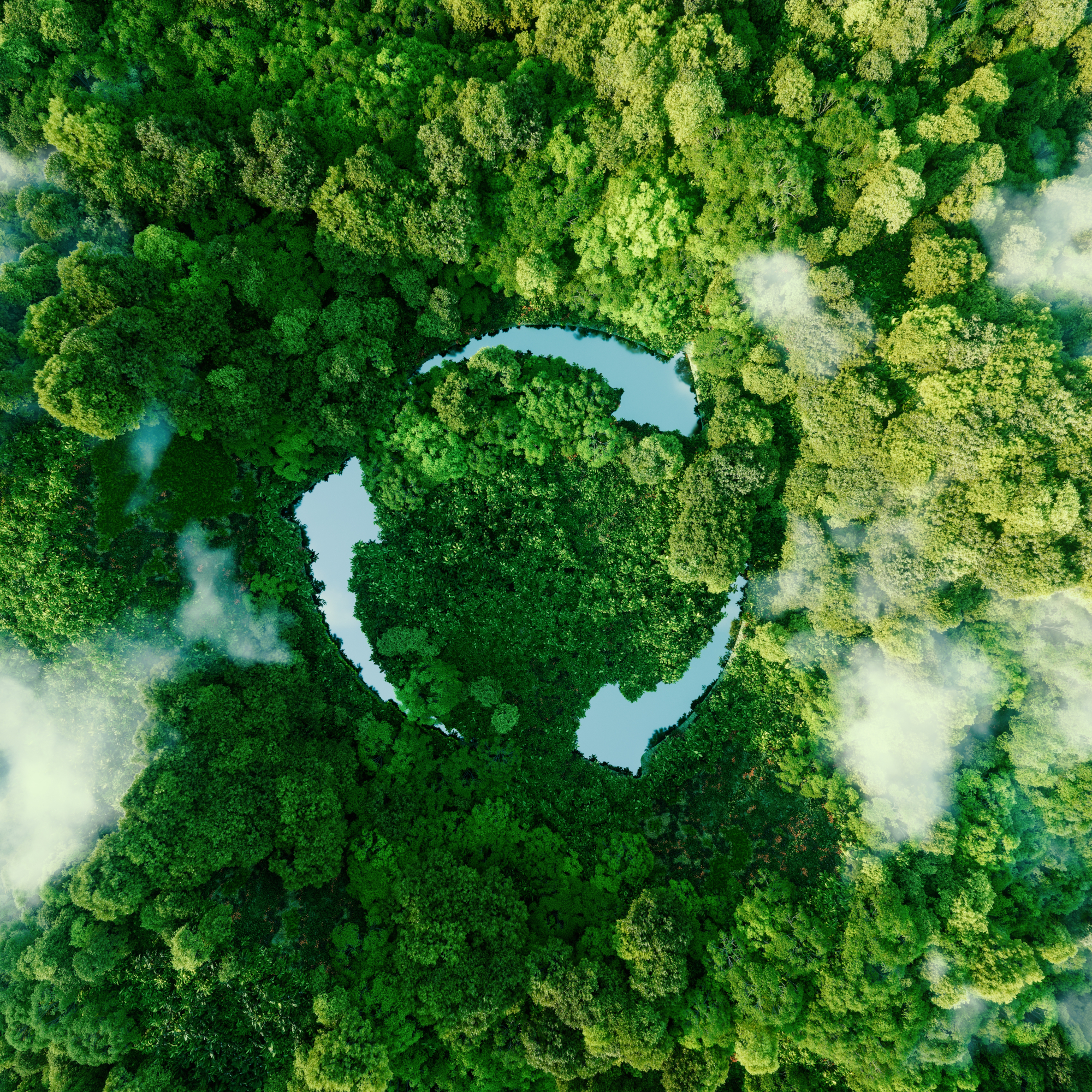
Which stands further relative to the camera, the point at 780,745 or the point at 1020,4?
the point at 780,745

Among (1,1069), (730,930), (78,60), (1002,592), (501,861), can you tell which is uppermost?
(78,60)

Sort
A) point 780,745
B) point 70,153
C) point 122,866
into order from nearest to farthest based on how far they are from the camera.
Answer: point 122,866 < point 70,153 < point 780,745

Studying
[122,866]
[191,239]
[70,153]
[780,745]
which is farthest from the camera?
[780,745]

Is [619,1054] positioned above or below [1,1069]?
above

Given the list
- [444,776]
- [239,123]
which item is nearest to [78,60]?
[239,123]

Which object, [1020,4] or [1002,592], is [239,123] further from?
[1002,592]

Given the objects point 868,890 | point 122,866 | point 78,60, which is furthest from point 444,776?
point 78,60
